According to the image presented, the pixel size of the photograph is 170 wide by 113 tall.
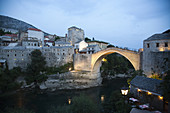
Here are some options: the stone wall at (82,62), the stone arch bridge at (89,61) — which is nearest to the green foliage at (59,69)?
the stone wall at (82,62)

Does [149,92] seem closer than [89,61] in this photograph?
Yes

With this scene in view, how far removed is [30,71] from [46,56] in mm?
5719

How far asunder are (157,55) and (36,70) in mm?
22186

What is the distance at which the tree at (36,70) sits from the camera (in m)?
19.4

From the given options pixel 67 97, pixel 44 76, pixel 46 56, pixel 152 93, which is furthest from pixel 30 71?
pixel 152 93

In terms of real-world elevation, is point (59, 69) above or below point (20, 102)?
above

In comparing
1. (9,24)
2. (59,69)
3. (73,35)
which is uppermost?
(9,24)

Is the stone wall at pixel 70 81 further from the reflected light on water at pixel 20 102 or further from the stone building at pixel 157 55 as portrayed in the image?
the stone building at pixel 157 55

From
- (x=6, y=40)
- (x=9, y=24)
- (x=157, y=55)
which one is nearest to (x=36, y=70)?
(x=6, y=40)

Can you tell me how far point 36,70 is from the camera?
20.6 metres

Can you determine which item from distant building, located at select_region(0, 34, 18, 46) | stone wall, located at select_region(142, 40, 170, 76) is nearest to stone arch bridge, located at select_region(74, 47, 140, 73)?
stone wall, located at select_region(142, 40, 170, 76)

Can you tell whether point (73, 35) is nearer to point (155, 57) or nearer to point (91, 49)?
point (91, 49)

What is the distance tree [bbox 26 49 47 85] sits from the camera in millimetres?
19414

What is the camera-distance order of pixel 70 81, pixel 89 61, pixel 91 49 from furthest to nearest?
pixel 91 49 → pixel 89 61 → pixel 70 81
